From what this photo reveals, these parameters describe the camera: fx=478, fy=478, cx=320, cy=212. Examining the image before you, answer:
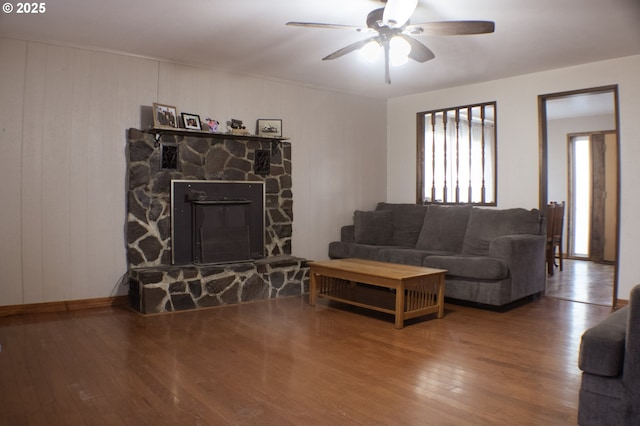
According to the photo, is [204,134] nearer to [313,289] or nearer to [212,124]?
[212,124]

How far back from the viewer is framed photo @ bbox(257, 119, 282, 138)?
5457 millimetres

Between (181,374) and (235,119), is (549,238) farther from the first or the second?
(181,374)

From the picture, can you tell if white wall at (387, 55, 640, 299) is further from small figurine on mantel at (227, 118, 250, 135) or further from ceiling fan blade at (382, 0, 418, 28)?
ceiling fan blade at (382, 0, 418, 28)

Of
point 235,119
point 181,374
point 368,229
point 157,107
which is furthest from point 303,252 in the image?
point 181,374

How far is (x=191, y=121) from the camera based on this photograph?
16.2 ft

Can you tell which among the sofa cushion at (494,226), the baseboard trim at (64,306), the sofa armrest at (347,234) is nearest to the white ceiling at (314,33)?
the sofa cushion at (494,226)

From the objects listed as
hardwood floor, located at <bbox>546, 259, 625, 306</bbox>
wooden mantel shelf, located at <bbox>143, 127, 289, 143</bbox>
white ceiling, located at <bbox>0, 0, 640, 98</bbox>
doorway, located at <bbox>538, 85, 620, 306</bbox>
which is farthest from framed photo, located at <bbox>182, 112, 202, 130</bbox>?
doorway, located at <bbox>538, 85, 620, 306</bbox>

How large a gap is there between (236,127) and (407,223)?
2.40 meters

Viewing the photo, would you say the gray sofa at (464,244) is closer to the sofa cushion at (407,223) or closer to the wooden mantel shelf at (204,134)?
the sofa cushion at (407,223)

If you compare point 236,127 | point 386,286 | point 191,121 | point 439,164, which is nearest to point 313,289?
point 386,286

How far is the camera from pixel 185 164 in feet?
16.1

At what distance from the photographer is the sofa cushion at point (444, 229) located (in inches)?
212

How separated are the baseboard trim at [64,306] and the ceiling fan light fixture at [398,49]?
3.37 metres

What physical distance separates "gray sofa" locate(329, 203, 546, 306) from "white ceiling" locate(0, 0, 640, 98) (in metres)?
1.62
